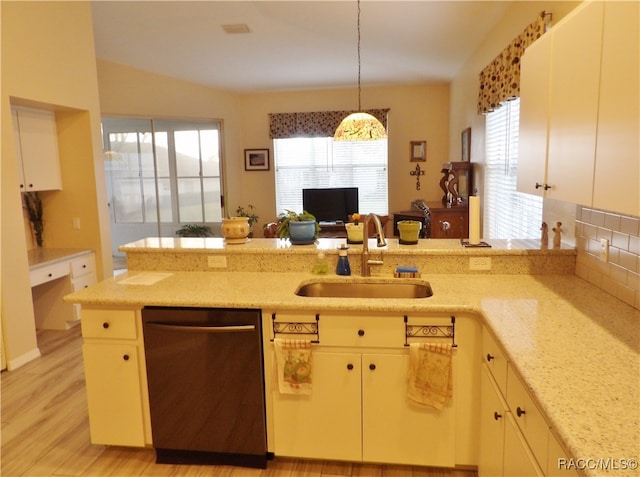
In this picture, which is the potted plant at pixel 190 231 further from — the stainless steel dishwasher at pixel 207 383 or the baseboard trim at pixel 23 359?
the stainless steel dishwasher at pixel 207 383

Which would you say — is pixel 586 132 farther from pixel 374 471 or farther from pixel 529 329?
pixel 374 471

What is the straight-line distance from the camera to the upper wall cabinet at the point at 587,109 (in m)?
1.23

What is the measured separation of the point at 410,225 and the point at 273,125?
16.8 feet

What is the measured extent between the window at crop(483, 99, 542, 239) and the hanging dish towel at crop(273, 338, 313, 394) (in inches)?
73.8

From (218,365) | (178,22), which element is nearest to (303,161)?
(178,22)

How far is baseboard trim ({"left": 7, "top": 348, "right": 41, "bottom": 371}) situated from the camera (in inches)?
131

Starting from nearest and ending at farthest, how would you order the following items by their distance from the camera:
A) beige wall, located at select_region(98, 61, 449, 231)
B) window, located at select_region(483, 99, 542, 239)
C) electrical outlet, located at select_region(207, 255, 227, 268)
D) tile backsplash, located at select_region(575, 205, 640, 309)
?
tile backsplash, located at select_region(575, 205, 640, 309) < electrical outlet, located at select_region(207, 255, 227, 268) < window, located at select_region(483, 99, 542, 239) < beige wall, located at select_region(98, 61, 449, 231)

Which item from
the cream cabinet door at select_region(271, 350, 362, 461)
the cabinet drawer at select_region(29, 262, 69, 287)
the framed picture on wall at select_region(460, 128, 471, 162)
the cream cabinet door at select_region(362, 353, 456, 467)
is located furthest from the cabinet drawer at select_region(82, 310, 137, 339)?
the framed picture on wall at select_region(460, 128, 471, 162)

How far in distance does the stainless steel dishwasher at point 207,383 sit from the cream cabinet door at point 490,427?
97 centimetres

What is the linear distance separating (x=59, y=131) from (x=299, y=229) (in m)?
2.97

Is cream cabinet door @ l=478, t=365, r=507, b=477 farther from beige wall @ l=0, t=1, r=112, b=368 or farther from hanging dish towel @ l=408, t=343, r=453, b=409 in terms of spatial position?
beige wall @ l=0, t=1, r=112, b=368

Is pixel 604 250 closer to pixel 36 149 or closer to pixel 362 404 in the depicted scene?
pixel 362 404

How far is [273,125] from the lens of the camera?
23.7ft

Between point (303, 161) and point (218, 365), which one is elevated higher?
point (303, 161)
